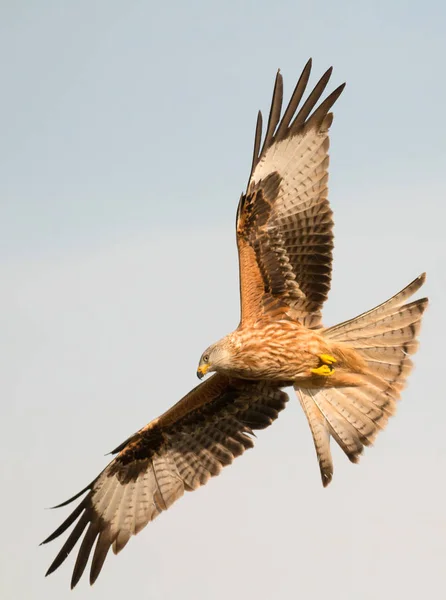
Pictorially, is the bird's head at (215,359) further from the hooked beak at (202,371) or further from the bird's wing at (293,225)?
the bird's wing at (293,225)

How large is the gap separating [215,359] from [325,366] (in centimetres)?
122

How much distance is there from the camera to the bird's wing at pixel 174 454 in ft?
35.9

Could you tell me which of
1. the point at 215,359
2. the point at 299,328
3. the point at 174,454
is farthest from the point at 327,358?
the point at 174,454

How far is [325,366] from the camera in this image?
34.0ft

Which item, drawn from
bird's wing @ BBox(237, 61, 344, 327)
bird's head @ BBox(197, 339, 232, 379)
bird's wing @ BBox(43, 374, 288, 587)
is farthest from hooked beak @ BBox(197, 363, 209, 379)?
bird's wing @ BBox(43, 374, 288, 587)

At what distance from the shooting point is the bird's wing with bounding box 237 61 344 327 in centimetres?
1031

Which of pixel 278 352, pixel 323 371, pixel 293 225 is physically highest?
pixel 293 225

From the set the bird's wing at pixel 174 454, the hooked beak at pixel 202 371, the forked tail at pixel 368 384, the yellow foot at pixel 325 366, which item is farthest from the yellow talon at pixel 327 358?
the hooked beak at pixel 202 371

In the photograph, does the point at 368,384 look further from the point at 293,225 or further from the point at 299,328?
the point at 293,225

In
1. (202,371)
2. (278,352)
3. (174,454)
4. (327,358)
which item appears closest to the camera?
(202,371)

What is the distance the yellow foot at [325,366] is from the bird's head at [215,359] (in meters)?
0.98

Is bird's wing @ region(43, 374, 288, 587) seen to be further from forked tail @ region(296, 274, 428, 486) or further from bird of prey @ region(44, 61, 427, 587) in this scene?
forked tail @ region(296, 274, 428, 486)

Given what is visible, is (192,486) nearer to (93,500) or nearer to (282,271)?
(93,500)

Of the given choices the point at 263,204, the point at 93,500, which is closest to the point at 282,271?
the point at 263,204
